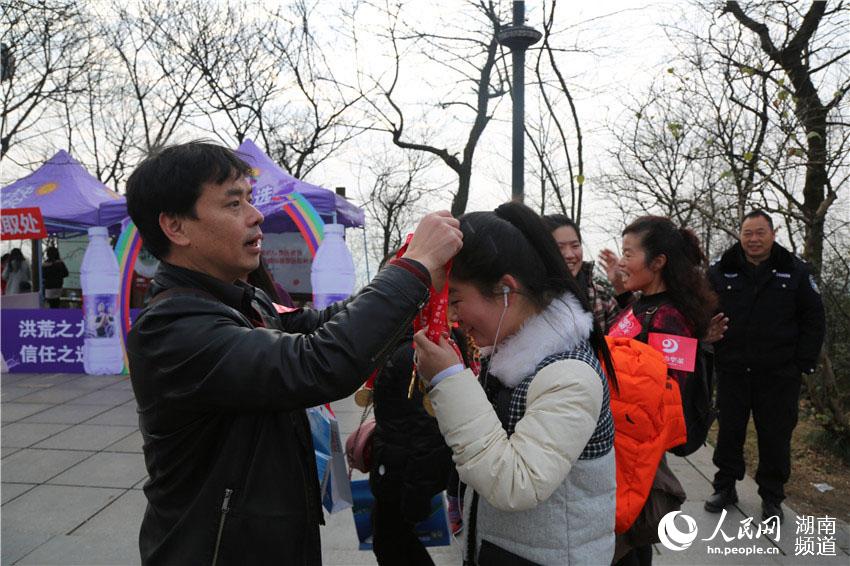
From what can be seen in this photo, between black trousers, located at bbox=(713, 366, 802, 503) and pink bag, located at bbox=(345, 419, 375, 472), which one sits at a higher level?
pink bag, located at bbox=(345, 419, 375, 472)

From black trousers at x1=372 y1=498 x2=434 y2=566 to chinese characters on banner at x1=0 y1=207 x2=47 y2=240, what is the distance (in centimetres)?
957

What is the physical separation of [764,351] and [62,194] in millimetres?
11177

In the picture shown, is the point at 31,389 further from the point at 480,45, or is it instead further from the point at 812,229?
the point at 812,229

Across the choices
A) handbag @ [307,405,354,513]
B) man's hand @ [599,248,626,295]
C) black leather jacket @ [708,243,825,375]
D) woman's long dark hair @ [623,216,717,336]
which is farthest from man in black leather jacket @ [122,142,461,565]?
black leather jacket @ [708,243,825,375]

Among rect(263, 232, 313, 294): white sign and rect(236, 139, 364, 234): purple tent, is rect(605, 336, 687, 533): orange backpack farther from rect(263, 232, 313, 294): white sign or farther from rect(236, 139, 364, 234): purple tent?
rect(263, 232, 313, 294): white sign

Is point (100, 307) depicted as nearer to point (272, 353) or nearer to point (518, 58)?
point (518, 58)

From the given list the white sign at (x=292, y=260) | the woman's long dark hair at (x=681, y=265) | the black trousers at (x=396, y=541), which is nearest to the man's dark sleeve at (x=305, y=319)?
the black trousers at (x=396, y=541)

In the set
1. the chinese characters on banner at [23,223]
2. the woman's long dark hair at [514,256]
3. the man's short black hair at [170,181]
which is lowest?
the woman's long dark hair at [514,256]

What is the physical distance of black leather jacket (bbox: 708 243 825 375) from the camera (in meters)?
3.88

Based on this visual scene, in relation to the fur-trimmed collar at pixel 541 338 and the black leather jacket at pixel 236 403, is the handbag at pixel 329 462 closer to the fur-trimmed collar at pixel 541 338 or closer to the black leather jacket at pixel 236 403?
the black leather jacket at pixel 236 403

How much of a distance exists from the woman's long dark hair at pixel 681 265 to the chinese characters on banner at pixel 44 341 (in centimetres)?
898

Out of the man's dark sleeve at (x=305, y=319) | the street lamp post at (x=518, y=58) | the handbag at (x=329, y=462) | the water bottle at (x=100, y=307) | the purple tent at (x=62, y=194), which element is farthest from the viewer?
the purple tent at (x=62, y=194)

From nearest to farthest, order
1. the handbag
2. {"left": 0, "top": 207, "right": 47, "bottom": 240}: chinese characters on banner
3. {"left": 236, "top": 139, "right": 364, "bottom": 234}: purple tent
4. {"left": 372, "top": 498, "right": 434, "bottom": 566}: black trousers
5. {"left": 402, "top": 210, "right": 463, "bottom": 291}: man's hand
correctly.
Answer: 1. {"left": 402, "top": 210, "right": 463, "bottom": 291}: man's hand
2. the handbag
3. {"left": 372, "top": 498, "right": 434, "bottom": 566}: black trousers
4. {"left": 236, "top": 139, "right": 364, "bottom": 234}: purple tent
5. {"left": 0, "top": 207, "right": 47, "bottom": 240}: chinese characters on banner

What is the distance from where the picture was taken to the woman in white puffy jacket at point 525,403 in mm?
1316
